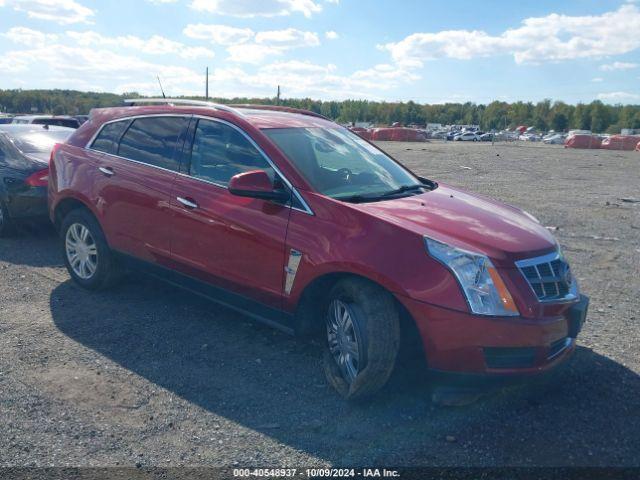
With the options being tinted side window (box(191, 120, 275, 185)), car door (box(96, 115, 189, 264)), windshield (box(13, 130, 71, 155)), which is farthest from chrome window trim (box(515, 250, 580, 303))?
windshield (box(13, 130, 71, 155))

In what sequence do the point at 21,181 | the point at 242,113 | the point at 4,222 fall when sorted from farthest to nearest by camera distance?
the point at 4,222
the point at 21,181
the point at 242,113

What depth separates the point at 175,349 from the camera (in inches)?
188

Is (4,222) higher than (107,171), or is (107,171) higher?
(107,171)

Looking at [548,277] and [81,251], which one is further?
[81,251]

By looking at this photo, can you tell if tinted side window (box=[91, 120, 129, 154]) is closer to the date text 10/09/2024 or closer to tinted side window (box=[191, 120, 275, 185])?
tinted side window (box=[191, 120, 275, 185])

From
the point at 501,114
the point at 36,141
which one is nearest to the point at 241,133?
the point at 36,141

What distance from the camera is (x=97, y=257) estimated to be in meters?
5.79

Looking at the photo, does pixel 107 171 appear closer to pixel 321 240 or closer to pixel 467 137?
pixel 321 240

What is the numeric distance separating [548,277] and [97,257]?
13.3 ft

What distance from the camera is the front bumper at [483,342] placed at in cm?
351

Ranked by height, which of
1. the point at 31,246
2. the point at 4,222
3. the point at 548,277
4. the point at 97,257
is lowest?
the point at 31,246

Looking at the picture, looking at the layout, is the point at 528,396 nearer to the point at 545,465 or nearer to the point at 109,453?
the point at 545,465

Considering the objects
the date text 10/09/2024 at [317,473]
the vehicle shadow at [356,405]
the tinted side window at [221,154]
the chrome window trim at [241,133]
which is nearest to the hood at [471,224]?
the chrome window trim at [241,133]

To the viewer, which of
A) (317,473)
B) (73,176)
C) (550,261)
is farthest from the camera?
(73,176)
